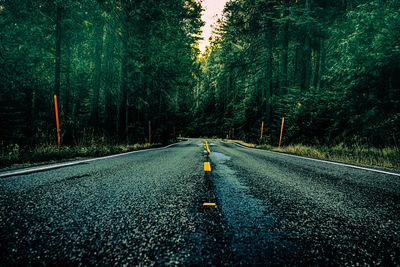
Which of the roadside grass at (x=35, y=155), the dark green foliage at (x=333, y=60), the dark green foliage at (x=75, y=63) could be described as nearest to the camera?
the roadside grass at (x=35, y=155)

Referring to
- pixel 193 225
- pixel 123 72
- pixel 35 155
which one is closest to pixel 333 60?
pixel 123 72

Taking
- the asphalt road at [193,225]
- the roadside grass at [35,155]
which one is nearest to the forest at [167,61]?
the roadside grass at [35,155]

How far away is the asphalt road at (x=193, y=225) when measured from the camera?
1.00 meters

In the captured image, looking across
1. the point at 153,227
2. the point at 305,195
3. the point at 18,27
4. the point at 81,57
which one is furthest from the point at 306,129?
the point at 81,57

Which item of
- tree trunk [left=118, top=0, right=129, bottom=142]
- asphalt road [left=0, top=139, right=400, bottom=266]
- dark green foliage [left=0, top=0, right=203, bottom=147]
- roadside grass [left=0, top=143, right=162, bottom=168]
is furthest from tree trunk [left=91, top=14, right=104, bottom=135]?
asphalt road [left=0, top=139, right=400, bottom=266]

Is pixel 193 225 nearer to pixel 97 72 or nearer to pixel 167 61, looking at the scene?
pixel 97 72

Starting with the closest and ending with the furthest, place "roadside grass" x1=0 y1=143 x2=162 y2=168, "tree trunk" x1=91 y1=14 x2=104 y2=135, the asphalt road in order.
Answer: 1. the asphalt road
2. "roadside grass" x1=0 y1=143 x2=162 y2=168
3. "tree trunk" x1=91 y1=14 x2=104 y2=135

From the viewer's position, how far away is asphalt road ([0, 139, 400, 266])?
100 cm

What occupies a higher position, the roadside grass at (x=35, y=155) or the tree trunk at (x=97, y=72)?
the tree trunk at (x=97, y=72)

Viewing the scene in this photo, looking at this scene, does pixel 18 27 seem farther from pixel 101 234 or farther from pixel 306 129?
pixel 306 129

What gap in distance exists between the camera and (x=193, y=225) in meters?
1.37

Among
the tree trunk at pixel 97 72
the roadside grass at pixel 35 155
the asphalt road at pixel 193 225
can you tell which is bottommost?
the roadside grass at pixel 35 155

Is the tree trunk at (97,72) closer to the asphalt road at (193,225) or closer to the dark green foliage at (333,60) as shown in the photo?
the asphalt road at (193,225)

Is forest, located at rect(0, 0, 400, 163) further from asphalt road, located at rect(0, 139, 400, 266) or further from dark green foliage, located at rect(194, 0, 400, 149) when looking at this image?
asphalt road, located at rect(0, 139, 400, 266)
